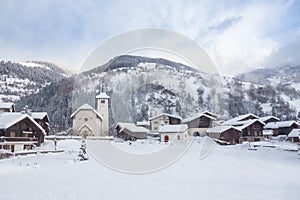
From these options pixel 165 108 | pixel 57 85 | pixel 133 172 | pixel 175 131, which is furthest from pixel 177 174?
pixel 57 85

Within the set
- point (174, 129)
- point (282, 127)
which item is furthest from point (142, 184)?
point (282, 127)

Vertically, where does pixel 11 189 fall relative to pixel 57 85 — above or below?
below

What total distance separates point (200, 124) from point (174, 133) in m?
13.2

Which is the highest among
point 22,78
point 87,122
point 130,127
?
point 22,78

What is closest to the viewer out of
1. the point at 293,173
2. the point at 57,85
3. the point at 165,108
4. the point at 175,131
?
the point at 293,173

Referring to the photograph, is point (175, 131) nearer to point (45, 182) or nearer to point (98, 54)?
point (98, 54)

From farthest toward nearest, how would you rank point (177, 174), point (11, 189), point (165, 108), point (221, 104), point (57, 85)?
1. point (221, 104)
2. point (57, 85)
3. point (165, 108)
4. point (177, 174)
5. point (11, 189)

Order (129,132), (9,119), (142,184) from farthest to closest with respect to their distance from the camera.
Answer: (129,132) → (9,119) → (142,184)

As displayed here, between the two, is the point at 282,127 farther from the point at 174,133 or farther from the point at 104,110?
the point at 104,110

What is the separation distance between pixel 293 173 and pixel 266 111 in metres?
84.7

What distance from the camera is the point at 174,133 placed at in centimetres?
4784

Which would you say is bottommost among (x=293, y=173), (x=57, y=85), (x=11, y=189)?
(x=293, y=173)

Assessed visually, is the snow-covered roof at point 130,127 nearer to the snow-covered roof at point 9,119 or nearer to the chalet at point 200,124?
the chalet at point 200,124

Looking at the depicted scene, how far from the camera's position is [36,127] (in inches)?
1300
